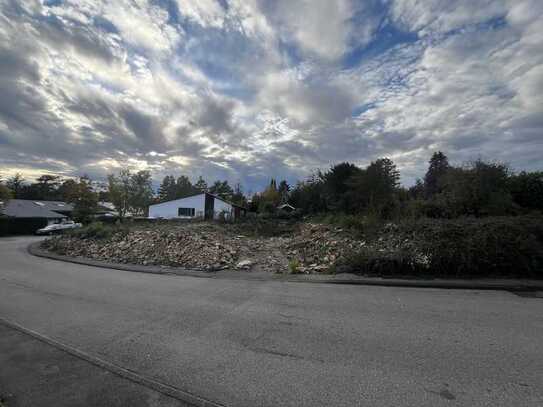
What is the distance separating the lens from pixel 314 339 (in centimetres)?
318

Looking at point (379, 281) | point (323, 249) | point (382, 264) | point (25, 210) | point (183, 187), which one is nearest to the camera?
point (379, 281)

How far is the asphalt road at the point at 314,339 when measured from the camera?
85.7 inches

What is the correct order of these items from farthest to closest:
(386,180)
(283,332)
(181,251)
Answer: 1. (386,180)
2. (181,251)
3. (283,332)

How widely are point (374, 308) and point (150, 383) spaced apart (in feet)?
12.2

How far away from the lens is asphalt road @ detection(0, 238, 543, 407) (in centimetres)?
218

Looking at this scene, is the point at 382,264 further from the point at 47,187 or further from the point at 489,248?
the point at 47,187

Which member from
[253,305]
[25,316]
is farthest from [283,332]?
[25,316]

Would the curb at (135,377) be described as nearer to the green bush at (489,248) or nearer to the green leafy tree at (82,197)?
the green bush at (489,248)

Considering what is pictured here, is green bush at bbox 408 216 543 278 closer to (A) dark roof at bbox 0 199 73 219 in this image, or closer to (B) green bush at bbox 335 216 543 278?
(B) green bush at bbox 335 216 543 278

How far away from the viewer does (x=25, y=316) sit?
4391 mm

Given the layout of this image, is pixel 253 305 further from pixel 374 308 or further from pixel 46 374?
pixel 46 374

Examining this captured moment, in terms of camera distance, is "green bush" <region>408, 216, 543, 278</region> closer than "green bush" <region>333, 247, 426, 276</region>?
Yes

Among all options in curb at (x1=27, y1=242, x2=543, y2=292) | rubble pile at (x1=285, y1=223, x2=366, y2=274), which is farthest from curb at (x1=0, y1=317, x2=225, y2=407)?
rubble pile at (x1=285, y1=223, x2=366, y2=274)

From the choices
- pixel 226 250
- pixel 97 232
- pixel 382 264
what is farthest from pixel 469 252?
pixel 97 232
